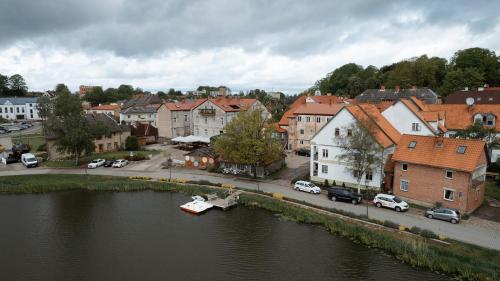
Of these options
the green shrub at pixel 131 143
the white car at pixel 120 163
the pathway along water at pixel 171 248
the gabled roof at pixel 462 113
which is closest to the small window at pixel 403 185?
the pathway along water at pixel 171 248

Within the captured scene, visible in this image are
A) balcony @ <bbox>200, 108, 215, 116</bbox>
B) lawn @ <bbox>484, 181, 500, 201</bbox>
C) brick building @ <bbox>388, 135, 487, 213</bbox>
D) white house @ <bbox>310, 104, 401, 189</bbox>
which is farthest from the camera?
balcony @ <bbox>200, 108, 215, 116</bbox>

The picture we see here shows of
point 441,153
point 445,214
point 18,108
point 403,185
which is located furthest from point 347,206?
point 18,108

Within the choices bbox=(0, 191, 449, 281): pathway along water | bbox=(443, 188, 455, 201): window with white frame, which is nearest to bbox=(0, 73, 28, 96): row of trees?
bbox=(0, 191, 449, 281): pathway along water

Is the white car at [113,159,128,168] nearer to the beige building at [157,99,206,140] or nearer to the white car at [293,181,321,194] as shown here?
the beige building at [157,99,206,140]

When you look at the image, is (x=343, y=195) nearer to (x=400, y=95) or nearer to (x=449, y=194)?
(x=449, y=194)

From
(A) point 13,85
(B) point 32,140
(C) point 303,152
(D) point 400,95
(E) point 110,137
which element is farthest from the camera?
(A) point 13,85

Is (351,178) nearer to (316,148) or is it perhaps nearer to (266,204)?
(316,148)
